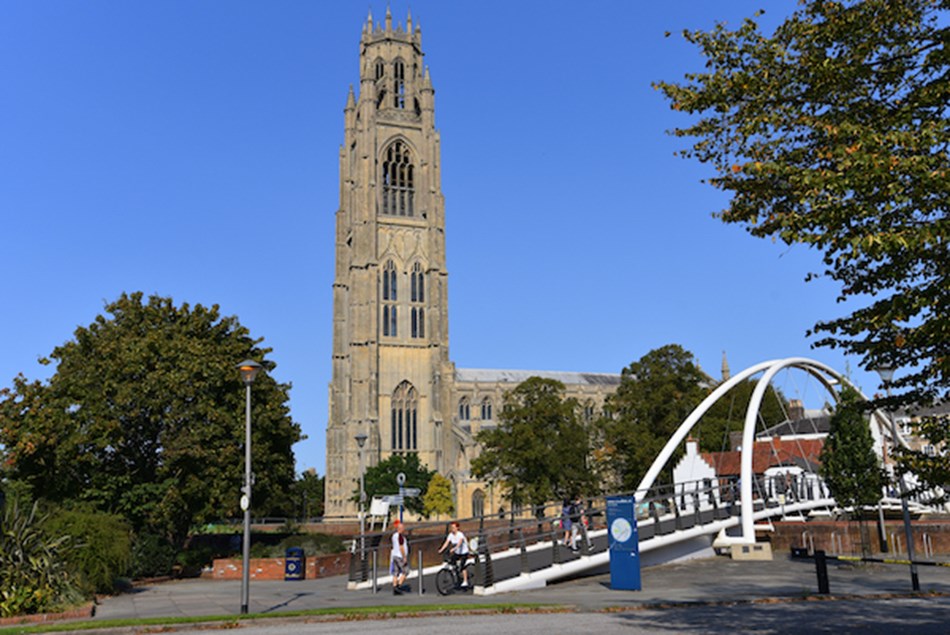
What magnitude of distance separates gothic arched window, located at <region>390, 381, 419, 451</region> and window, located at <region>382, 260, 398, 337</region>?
6.12m

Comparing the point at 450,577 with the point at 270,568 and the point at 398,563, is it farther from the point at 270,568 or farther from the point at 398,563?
the point at 270,568

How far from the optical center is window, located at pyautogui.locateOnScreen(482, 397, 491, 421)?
107 meters

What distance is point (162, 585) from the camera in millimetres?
25391

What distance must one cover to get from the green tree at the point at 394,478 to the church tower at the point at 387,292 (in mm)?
4224

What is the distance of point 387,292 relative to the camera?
311 ft

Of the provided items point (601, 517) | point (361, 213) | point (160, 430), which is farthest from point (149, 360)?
point (361, 213)

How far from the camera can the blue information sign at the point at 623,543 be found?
66.0 ft

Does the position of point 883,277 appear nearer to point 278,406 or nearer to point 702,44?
point 702,44

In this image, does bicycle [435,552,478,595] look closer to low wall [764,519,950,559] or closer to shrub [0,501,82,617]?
shrub [0,501,82,617]

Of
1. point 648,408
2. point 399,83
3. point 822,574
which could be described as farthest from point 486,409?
point 822,574

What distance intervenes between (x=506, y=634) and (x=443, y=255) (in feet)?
277

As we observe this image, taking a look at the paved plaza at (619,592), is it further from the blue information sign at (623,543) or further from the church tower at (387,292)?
the church tower at (387,292)

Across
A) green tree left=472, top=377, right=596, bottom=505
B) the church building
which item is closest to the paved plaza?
green tree left=472, top=377, right=596, bottom=505

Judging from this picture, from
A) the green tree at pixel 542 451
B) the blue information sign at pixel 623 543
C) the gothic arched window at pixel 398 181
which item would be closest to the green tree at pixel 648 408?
the green tree at pixel 542 451
